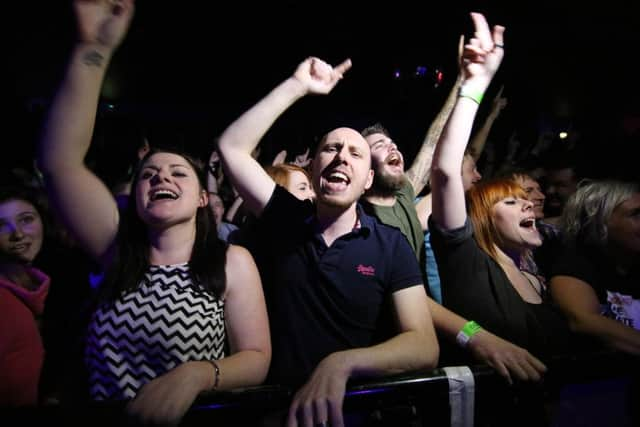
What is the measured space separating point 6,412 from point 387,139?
240cm

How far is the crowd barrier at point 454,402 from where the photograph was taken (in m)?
0.89

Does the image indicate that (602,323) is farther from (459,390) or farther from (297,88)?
(297,88)

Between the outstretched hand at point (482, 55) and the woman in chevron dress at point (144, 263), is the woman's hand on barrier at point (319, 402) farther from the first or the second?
the outstretched hand at point (482, 55)

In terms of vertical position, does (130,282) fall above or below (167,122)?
below

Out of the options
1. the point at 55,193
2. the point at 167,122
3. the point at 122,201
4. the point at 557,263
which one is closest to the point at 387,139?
the point at 557,263

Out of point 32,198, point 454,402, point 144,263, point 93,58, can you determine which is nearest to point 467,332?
point 454,402

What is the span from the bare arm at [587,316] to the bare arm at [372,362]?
77 cm

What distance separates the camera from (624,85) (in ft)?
18.5

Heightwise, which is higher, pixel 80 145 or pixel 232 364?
pixel 80 145

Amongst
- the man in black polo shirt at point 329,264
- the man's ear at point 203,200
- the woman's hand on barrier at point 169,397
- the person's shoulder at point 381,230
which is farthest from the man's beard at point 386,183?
the woman's hand on barrier at point 169,397

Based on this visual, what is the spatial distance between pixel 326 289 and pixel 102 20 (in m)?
1.37

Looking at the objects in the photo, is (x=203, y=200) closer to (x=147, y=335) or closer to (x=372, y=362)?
(x=147, y=335)

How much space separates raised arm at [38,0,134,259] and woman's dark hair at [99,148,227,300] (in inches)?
2.9

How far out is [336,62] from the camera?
5141mm
